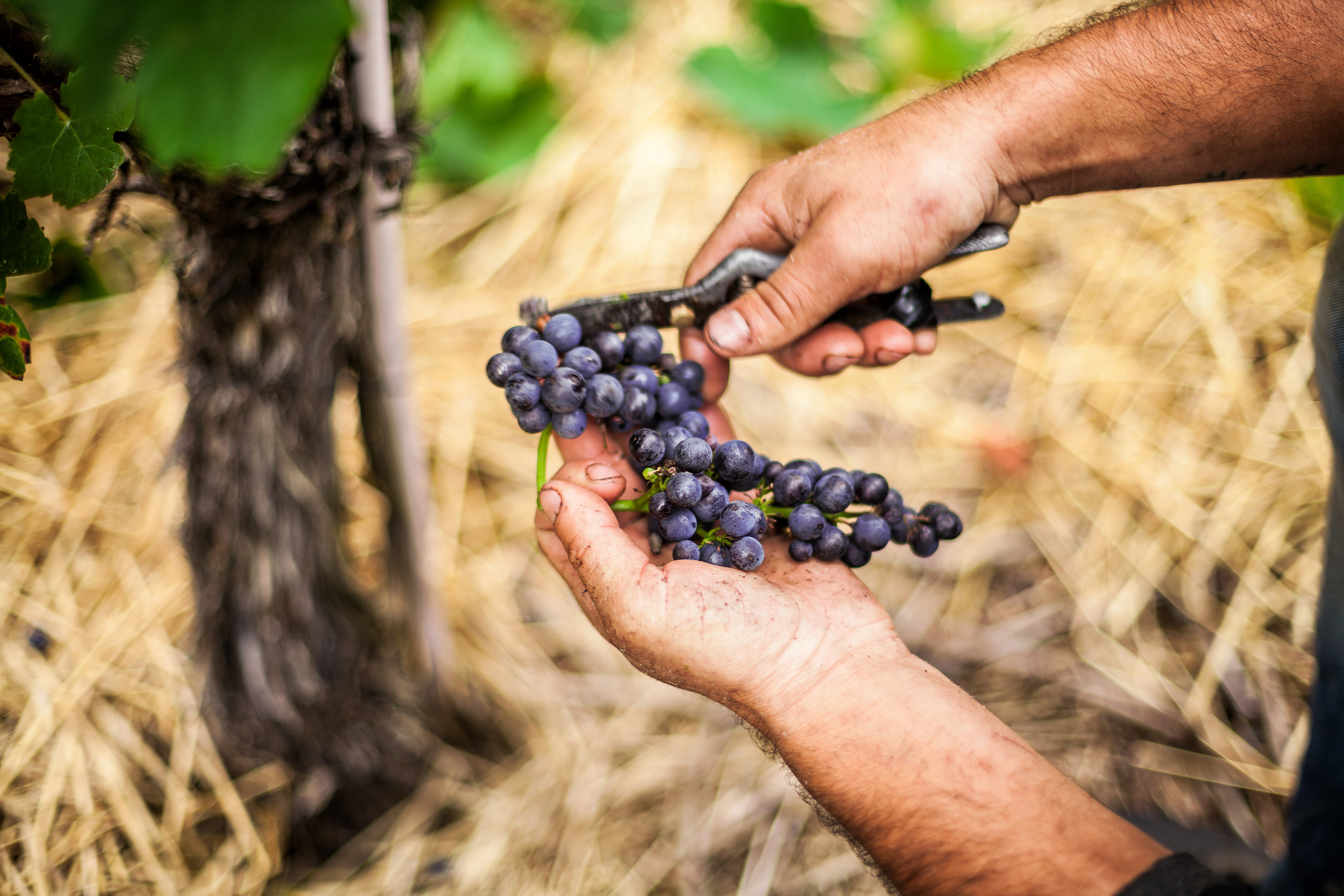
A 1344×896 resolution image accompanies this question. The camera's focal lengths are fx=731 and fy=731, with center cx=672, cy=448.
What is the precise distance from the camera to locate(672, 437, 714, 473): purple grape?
3.09 feet

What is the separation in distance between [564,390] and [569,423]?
55mm

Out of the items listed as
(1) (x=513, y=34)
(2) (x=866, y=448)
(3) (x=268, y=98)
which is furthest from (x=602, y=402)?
(1) (x=513, y=34)

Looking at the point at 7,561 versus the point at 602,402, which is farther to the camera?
the point at 7,561

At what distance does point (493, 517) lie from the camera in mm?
2293

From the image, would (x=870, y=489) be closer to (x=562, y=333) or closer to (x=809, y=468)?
(x=809, y=468)

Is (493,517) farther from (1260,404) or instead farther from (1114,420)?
(1260,404)

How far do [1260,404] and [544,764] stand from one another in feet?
8.14

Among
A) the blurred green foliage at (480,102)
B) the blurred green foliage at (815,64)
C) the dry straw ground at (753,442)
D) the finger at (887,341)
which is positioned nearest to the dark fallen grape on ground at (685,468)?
the finger at (887,341)

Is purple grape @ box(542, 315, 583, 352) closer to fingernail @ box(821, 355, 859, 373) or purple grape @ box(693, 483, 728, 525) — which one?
purple grape @ box(693, 483, 728, 525)

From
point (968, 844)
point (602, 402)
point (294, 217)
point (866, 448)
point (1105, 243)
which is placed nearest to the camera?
point (968, 844)

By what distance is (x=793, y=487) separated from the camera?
104 cm

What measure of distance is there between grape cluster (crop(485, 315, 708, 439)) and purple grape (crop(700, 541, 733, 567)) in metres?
0.19

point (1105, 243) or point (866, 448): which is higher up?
point (1105, 243)

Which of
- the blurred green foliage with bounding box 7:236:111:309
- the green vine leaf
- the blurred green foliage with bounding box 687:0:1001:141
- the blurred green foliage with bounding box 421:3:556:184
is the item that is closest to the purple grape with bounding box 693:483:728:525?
the green vine leaf
